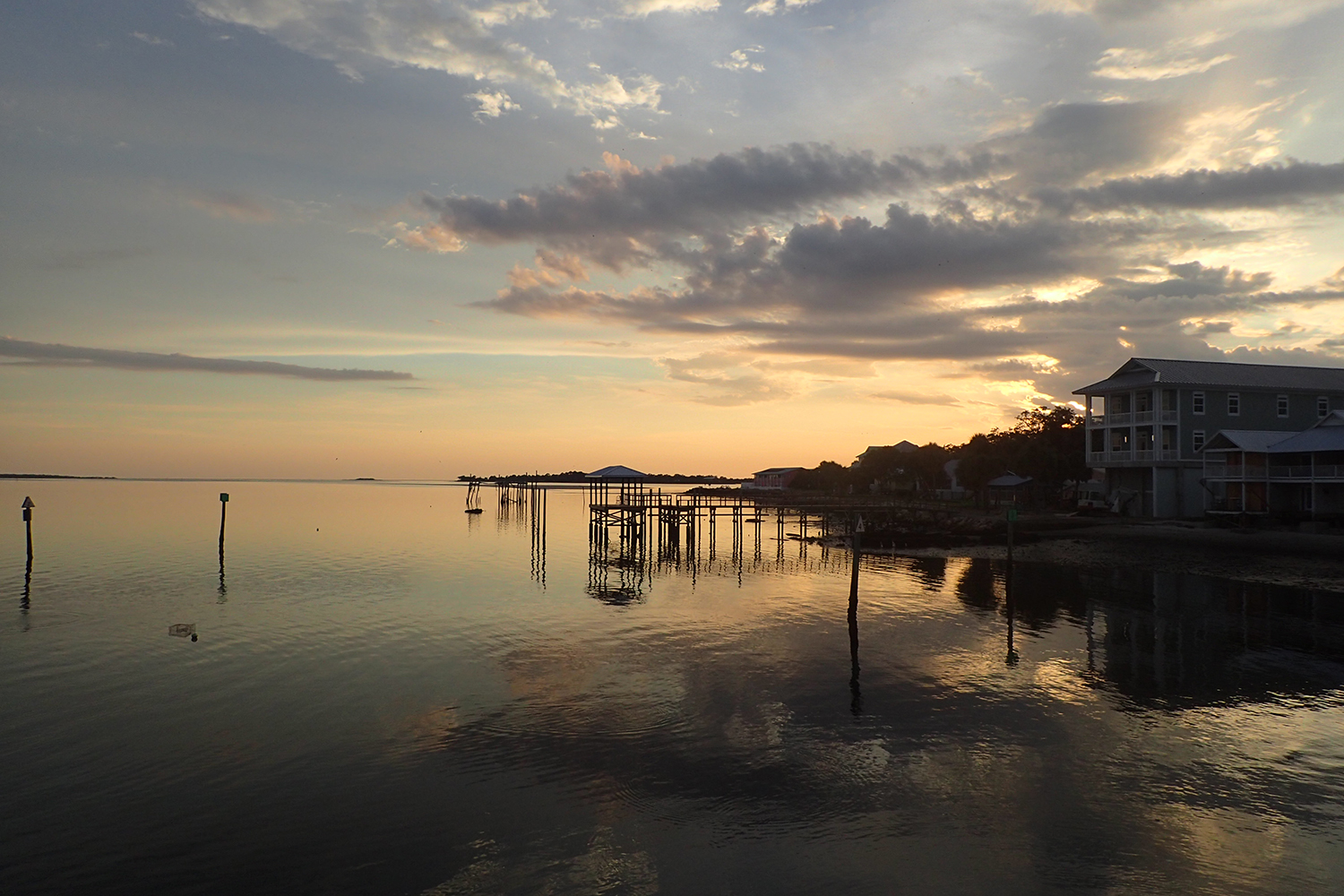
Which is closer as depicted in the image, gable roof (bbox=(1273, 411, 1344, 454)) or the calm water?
the calm water

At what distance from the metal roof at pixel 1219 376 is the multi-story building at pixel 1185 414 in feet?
0.23

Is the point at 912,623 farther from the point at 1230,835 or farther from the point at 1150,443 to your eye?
the point at 1150,443

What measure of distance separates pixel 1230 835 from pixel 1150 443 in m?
55.1

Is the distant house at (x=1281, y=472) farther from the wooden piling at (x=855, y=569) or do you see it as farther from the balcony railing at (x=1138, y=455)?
the wooden piling at (x=855, y=569)

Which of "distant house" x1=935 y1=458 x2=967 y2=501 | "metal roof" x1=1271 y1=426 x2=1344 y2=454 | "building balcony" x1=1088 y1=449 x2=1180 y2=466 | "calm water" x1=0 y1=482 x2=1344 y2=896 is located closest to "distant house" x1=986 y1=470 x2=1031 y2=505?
"distant house" x1=935 y1=458 x2=967 y2=501

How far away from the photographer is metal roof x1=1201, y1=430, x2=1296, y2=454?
4912cm

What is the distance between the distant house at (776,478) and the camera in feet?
526

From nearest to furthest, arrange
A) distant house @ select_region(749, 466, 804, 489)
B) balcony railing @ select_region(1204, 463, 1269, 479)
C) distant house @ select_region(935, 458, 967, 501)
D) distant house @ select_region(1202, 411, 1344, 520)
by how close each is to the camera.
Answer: distant house @ select_region(1202, 411, 1344, 520)
balcony railing @ select_region(1204, 463, 1269, 479)
distant house @ select_region(935, 458, 967, 501)
distant house @ select_region(749, 466, 804, 489)

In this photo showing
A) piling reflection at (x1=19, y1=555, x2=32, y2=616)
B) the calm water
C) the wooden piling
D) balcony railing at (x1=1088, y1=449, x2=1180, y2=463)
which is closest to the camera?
the calm water

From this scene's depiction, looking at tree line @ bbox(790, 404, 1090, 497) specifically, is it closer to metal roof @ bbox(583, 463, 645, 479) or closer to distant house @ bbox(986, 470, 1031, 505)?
distant house @ bbox(986, 470, 1031, 505)

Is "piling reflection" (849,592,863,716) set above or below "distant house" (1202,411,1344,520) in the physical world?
below

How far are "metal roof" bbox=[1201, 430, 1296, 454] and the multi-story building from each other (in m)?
2.08

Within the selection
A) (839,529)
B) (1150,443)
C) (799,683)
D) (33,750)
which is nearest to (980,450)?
(839,529)

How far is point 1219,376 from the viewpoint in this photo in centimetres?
5891
